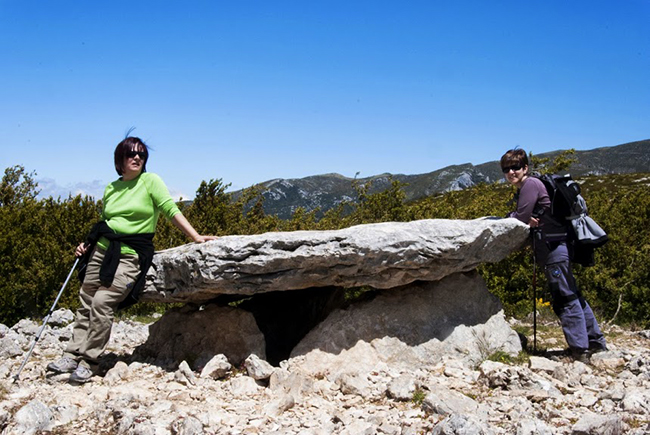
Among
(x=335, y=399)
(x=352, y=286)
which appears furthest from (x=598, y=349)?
(x=335, y=399)

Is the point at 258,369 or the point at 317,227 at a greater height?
the point at 317,227

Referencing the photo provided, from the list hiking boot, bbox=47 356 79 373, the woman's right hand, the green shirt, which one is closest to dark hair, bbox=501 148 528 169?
the green shirt

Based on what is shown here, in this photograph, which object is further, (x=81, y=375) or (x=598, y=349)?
(x=598, y=349)

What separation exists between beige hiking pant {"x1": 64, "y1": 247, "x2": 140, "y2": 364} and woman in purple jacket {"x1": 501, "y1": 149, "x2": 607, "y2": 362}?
506 centimetres

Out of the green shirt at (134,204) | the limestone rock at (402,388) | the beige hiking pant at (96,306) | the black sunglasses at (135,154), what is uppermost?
the black sunglasses at (135,154)

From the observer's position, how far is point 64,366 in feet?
20.7

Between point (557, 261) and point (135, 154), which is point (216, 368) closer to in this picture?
point (135, 154)

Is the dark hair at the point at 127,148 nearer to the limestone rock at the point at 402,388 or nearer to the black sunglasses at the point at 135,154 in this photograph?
the black sunglasses at the point at 135,154

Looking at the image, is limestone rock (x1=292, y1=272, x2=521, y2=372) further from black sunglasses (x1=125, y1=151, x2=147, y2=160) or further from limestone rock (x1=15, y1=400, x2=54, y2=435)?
black sunglasses (x1=125, y1=151, x2=147, y2=160)

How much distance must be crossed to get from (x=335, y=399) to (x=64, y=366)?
3266 millimetres

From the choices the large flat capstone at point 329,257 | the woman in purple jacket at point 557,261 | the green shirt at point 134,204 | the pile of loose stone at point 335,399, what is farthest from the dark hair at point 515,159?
the green shirt at point 134,204

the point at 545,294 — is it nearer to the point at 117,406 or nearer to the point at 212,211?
the point at 212,211

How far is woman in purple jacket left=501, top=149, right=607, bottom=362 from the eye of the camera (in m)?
6.81

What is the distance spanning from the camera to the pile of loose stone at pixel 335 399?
480 cm
